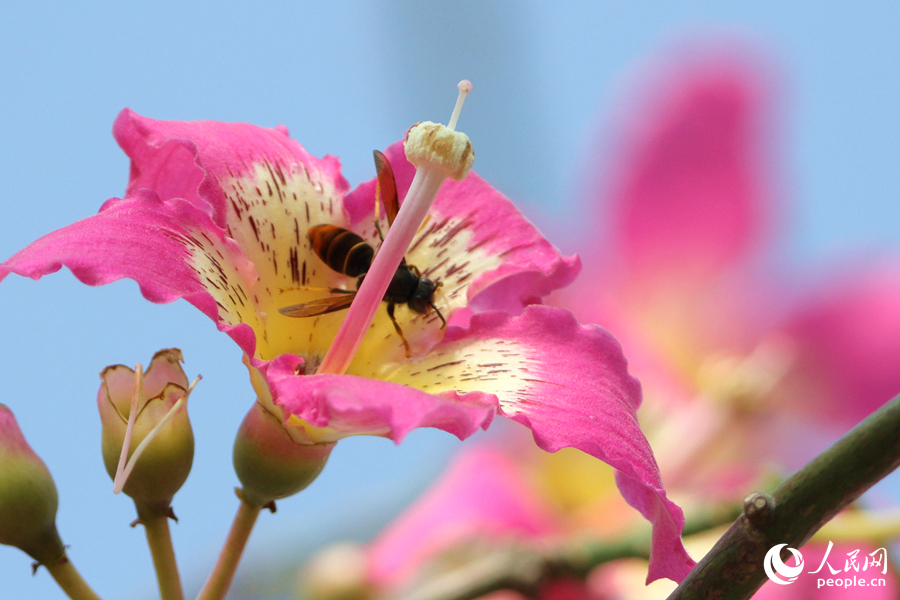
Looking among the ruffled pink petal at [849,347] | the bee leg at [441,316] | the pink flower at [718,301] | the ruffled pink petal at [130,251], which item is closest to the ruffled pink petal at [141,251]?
the ruffled pink petal at [130,251]

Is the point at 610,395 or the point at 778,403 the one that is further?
the point at 778,403

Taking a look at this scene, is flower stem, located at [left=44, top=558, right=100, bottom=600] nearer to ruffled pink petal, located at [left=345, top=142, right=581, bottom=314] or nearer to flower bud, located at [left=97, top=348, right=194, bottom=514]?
flower bud, located at [left=97, top=348, right=194, bottom=514]

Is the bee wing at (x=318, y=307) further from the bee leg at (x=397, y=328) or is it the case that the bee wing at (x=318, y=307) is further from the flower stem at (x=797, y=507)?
the flower stem at (x=797, y=507)

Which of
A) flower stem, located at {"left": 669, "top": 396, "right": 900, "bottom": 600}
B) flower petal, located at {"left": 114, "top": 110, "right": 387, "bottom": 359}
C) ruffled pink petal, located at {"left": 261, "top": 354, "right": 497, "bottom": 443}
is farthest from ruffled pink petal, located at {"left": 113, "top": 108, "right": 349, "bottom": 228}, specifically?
flower stem, located at {"left": 669, "top": 396, "right": 900, "bottom": 600}

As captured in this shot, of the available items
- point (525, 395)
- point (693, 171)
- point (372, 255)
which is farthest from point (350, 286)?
point (693, 171)

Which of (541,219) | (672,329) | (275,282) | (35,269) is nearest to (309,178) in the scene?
(275,282)

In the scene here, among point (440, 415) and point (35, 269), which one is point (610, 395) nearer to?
point (440, 415)

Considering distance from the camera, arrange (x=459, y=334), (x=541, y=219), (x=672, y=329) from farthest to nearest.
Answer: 1. (x=672, y=329)
2. (x=541, y=219)
3. (x=459, y=334)
